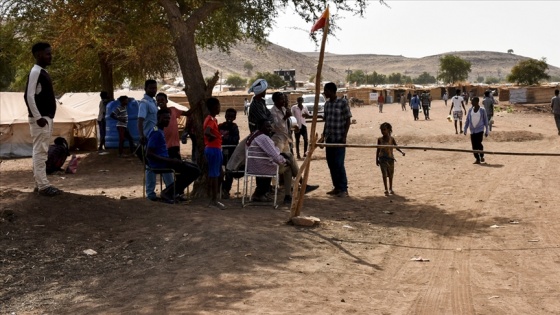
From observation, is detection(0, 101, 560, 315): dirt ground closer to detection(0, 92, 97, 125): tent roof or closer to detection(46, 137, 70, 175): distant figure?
detection(46, 137, 70, 175): distant figure

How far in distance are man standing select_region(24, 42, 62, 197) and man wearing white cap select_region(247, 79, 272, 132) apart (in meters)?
3.38

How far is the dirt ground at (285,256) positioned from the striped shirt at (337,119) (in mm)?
1078

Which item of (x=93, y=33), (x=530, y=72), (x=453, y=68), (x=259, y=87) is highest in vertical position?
(x=453, y=68)

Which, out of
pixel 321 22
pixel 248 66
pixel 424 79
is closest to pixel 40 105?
pixel 321 22

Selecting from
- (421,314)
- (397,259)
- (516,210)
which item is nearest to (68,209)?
(397,259)

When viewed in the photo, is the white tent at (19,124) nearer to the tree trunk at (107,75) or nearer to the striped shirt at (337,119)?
the tree trunk at (107,75)

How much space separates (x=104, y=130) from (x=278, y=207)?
12.6 meters

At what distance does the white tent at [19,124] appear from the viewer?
78.4 ft

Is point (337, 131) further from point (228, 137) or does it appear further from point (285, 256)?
point (285, 256)

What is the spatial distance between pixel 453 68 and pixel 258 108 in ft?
391

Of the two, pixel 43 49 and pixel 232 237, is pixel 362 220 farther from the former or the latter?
pixel 43 49

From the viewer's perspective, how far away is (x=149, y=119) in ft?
A: 42.4

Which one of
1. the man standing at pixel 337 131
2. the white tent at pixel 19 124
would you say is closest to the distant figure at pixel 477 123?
the man standing at pixel 337 131

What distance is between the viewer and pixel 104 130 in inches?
920
